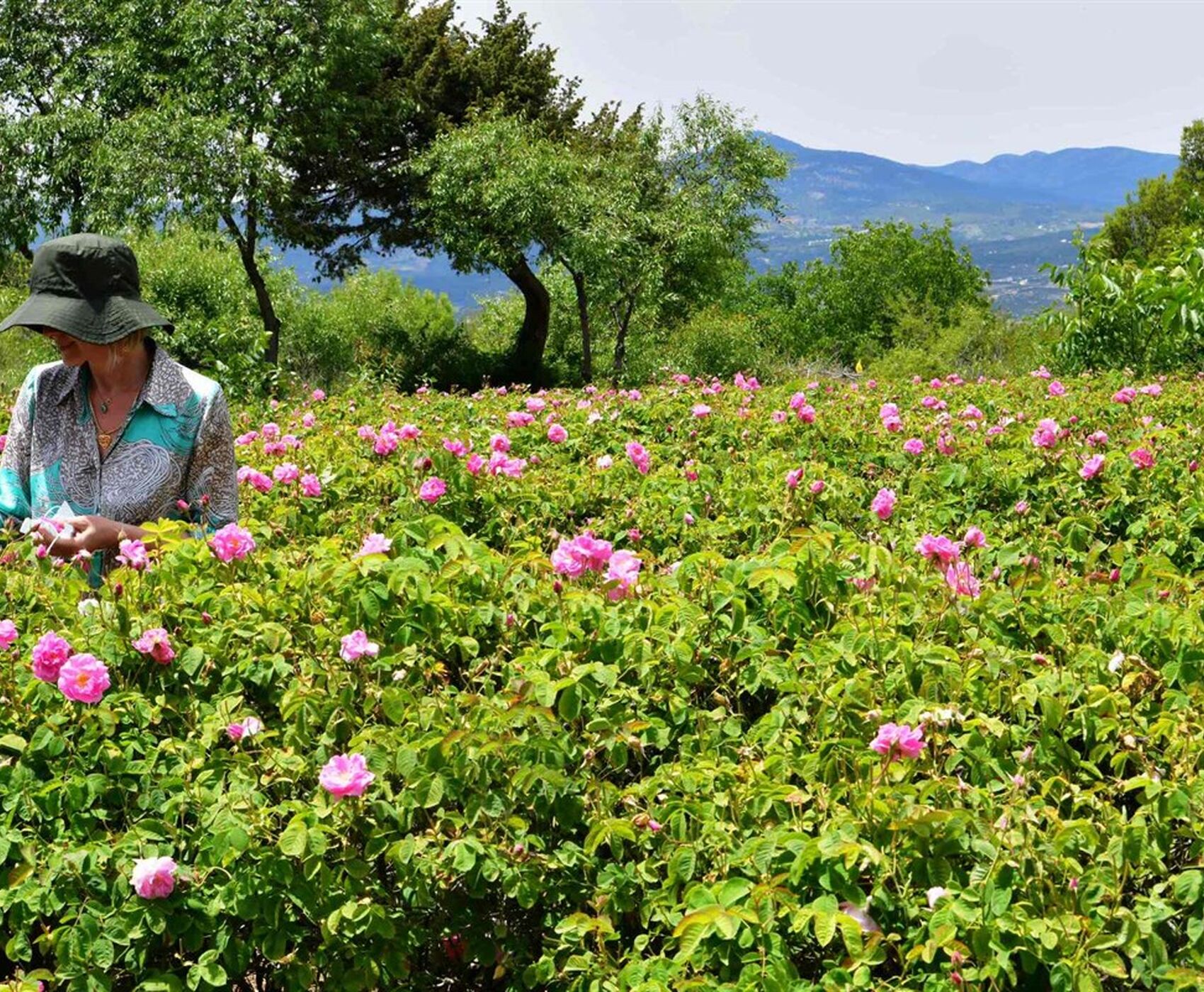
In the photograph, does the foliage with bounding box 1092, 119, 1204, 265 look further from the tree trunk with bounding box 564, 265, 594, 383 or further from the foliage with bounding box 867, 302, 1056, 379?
the tree trunk with bounding box 564, 265, 594, 383

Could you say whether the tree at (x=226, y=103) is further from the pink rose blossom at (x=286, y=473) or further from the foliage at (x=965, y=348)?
the pink rose blossom at (x=286, y=473)

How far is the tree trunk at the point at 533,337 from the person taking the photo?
3072 centimetres

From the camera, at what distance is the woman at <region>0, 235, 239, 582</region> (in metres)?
3.03

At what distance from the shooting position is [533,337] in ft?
103

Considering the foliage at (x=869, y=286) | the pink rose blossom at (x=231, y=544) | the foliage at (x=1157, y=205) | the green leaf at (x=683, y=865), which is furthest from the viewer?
the foliage at (x=869, y=286)

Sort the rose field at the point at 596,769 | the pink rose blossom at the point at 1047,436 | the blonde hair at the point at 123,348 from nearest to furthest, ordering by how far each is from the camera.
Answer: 1. the rose field at the point at 596,769
2. the blonde hair at the point at 123,348
3. the pink rose blossom at the point at 1047,436

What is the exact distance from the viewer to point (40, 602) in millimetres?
2648

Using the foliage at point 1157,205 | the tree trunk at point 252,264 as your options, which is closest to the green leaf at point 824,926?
the tree trunk at point 252,264

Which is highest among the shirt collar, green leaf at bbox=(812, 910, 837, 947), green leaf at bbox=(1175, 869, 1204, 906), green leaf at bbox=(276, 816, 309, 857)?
the shirt collar

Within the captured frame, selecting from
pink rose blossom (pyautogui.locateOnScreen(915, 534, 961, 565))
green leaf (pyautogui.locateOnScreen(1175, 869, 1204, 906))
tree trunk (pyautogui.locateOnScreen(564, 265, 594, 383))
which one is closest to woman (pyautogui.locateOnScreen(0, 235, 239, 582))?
pink rose blossom (pyautogui.locateOnScreen(915, 534, 961, 565))

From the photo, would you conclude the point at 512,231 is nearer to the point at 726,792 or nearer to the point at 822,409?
the point at 822,409

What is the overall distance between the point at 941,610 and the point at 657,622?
64cm

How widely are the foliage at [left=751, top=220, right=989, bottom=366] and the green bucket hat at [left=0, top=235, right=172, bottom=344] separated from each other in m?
51.6

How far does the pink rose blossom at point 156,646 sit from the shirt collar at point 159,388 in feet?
3.13
